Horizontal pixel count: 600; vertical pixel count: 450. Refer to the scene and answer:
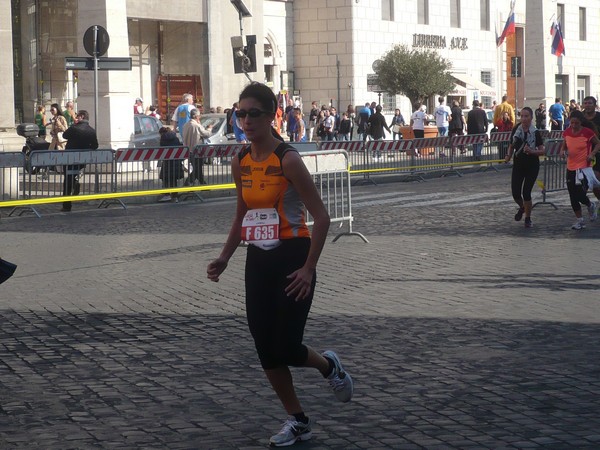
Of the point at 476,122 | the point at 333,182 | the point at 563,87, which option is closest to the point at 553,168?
the point at 333,182

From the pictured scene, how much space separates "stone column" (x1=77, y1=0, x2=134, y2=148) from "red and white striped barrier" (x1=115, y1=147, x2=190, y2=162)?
4860 millimetres

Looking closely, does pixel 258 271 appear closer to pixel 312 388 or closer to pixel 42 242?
pixel 312 388

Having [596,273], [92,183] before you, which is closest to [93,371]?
[596,273]

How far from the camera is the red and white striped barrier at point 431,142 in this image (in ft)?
103

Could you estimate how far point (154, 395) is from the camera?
731 cm

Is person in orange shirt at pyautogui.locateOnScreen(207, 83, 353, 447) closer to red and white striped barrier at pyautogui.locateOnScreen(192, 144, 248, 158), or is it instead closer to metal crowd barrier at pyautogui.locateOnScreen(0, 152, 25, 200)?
metal crowd barrier at pyautogui.locateOnScreen(0, 152, 25, 200)

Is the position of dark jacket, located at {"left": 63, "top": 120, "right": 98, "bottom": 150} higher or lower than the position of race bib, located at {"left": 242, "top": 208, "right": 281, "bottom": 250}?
higher

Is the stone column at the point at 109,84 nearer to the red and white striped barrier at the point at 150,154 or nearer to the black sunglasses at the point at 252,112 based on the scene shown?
the red and white striped barrier at the point at 150,154

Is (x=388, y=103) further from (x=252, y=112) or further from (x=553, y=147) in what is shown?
(x=252, y=112)

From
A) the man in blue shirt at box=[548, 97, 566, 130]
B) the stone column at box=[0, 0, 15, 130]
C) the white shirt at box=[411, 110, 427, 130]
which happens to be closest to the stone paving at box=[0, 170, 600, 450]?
the stone column at box=[0, 0, 15, 130]

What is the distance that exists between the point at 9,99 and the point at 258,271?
21371 millimetres

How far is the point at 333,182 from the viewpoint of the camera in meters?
16.2

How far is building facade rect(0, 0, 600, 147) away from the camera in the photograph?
29234 millimetres

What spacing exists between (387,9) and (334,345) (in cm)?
4795
